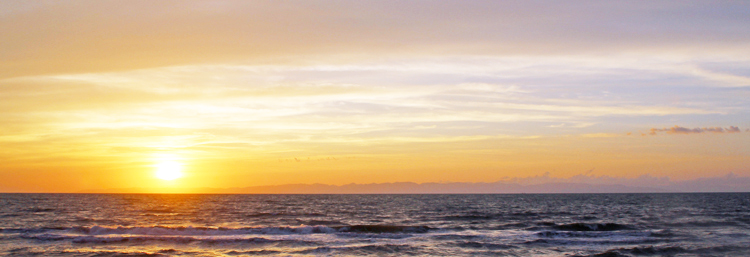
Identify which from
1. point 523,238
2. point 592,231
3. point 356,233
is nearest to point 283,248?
point 356,233

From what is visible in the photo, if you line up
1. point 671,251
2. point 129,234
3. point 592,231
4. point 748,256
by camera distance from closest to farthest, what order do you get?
point 748,256
point 671,251
point 129,234
point 592,231

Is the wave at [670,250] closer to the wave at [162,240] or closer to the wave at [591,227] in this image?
the wave at [591,227]

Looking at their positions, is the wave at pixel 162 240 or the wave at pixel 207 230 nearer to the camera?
the wave at pixel 162 240

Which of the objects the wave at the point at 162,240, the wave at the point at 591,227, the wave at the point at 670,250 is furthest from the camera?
the wave at the point at 591,227

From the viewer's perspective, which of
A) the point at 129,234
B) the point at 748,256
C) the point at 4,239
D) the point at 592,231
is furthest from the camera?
the point at 592,231

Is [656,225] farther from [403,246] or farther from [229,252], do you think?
[229,252]

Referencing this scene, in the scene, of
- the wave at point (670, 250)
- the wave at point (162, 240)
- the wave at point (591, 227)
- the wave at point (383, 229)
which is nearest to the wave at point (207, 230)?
the wave at point (383, 229)

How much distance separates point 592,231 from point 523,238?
911cm

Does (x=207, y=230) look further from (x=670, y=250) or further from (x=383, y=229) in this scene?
(x=670, y=250)

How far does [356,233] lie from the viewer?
38.2 meters

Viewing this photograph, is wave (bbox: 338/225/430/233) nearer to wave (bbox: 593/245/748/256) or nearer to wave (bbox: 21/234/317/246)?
wave (bbox: 21/234/317/246)

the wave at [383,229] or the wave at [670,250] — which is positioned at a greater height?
the wave at [383,229]

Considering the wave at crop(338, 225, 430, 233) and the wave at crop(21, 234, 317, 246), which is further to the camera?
the wave at crop(338, 225, 430, 233)

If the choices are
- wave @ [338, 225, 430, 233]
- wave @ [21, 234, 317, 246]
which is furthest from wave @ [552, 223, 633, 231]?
wave @ [21, 234, 317, 246]
